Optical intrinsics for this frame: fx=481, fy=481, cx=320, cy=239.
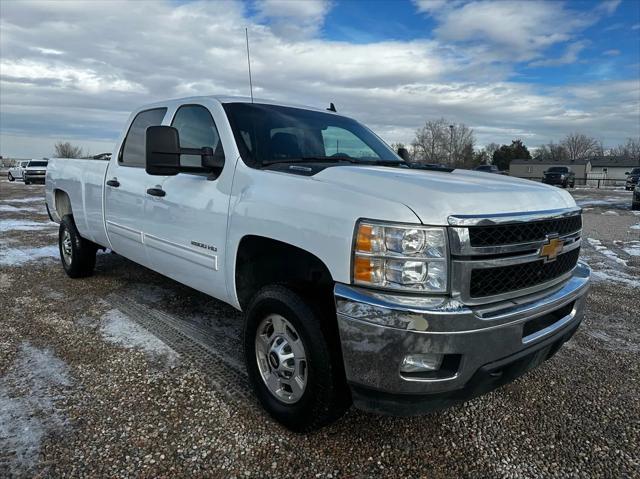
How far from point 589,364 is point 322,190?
2706mm

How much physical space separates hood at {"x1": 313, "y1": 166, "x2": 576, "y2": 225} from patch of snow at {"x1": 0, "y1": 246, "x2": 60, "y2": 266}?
5.98 m

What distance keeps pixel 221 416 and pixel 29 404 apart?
3.96 feet

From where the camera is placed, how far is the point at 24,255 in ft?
→ 23.8

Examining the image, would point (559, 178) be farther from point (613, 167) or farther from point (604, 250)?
point (613, 167)

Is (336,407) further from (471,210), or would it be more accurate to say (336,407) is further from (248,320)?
(471,210)

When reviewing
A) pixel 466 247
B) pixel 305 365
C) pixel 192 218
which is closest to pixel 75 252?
pixel 192 218

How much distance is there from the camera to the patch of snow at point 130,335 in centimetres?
379

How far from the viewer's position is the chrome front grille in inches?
86.5

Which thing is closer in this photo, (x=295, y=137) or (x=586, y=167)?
(x=295, y=137)

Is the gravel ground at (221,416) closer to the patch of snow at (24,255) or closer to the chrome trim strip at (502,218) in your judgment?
the chrome trim strip at (502,218)

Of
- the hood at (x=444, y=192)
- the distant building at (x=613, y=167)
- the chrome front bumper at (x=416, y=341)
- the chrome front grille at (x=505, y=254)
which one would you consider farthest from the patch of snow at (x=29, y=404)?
the distant building at (x=613, y=167)

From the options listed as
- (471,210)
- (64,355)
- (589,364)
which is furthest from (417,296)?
(64,355)

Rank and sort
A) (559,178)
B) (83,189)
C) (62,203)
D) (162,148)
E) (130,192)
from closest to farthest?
(162,148) < (130,192) < (83,189) < (62,203) < (559,178)

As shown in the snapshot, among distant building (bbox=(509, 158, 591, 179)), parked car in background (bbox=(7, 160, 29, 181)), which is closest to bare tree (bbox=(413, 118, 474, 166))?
distant building (bbox=(509, 158, 591, 179))
